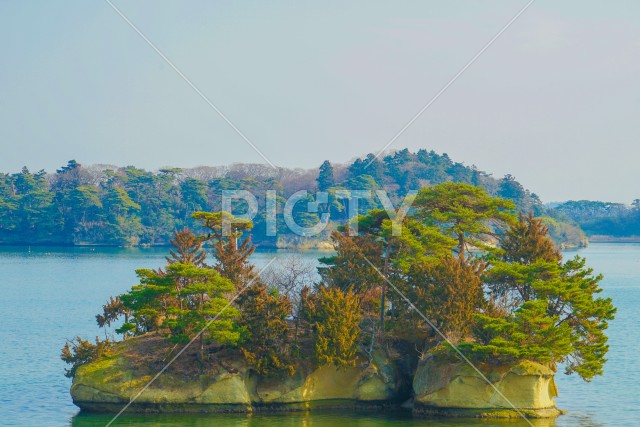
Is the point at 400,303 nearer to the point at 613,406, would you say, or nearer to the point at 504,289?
the point at 504,289

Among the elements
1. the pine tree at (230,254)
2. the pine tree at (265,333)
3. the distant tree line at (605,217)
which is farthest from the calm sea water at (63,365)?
the distant tree line at (605,217)

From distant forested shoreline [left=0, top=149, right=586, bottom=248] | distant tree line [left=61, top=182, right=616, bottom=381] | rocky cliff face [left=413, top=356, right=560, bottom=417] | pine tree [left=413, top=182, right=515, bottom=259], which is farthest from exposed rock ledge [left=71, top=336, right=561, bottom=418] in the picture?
distant forested shoreline [left=0, top=149, right=586, bottom=248]

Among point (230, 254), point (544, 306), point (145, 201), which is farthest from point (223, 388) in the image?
point (145, 201)

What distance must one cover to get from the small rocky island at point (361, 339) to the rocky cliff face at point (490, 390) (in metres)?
0.04

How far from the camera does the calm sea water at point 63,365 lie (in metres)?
32.1

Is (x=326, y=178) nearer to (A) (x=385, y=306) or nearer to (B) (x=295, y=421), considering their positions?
(A) (x=385, y=306)

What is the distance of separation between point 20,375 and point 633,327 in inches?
1303

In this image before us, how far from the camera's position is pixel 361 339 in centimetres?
3466

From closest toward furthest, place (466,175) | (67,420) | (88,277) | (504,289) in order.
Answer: (67,420), (504,289), (88,277), (466,175)

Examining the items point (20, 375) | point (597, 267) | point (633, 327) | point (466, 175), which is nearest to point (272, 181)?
point (466, 175)

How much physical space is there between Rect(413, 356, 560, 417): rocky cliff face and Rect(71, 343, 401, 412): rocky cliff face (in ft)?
7.43

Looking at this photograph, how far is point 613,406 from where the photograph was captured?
35844 mm

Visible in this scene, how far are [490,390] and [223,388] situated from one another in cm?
877

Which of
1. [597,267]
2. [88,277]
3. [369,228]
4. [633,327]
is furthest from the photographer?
[597,267]
